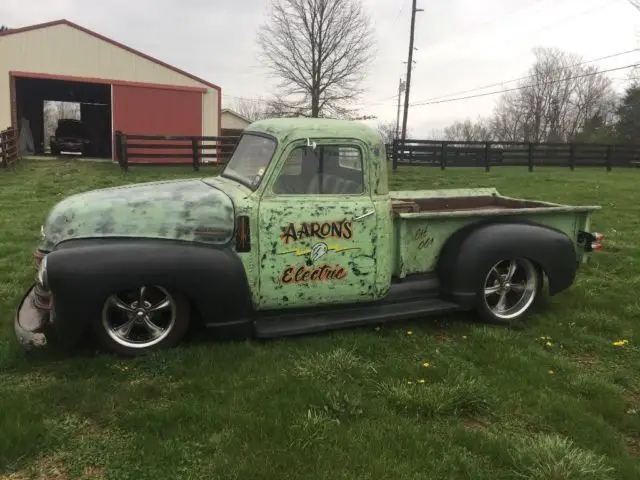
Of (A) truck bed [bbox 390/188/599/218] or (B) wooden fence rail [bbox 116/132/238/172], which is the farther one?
(B) wooden fence rail [bbox 116/132/238/172]

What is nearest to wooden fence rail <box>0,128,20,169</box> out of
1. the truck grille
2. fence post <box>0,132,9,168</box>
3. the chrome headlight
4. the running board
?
fence post <box>0,132,9,168</box>

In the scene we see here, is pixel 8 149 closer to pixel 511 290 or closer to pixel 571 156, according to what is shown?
pixel 511 290

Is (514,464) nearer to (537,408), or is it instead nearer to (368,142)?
(537,408)

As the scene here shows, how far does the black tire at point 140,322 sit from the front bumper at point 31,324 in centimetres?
38

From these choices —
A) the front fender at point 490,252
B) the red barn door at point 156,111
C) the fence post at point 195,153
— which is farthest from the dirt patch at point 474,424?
the red barn door at point 156,111

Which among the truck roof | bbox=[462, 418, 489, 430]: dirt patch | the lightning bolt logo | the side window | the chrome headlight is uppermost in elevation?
the truck roof

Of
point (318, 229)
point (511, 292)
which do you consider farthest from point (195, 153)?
point (318, 229)

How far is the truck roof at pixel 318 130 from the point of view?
4488mm

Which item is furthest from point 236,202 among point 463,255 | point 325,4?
point 325,4

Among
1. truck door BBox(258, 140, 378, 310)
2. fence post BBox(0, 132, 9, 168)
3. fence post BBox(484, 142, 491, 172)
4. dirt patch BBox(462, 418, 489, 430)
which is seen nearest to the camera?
dirt patch BBox(462, 418, 489, 430)

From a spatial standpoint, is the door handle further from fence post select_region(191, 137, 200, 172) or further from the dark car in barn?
the dark car in barn

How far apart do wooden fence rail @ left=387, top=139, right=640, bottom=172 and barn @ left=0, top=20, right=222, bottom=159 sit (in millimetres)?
8369

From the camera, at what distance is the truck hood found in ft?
13.4

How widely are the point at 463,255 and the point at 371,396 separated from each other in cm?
179
